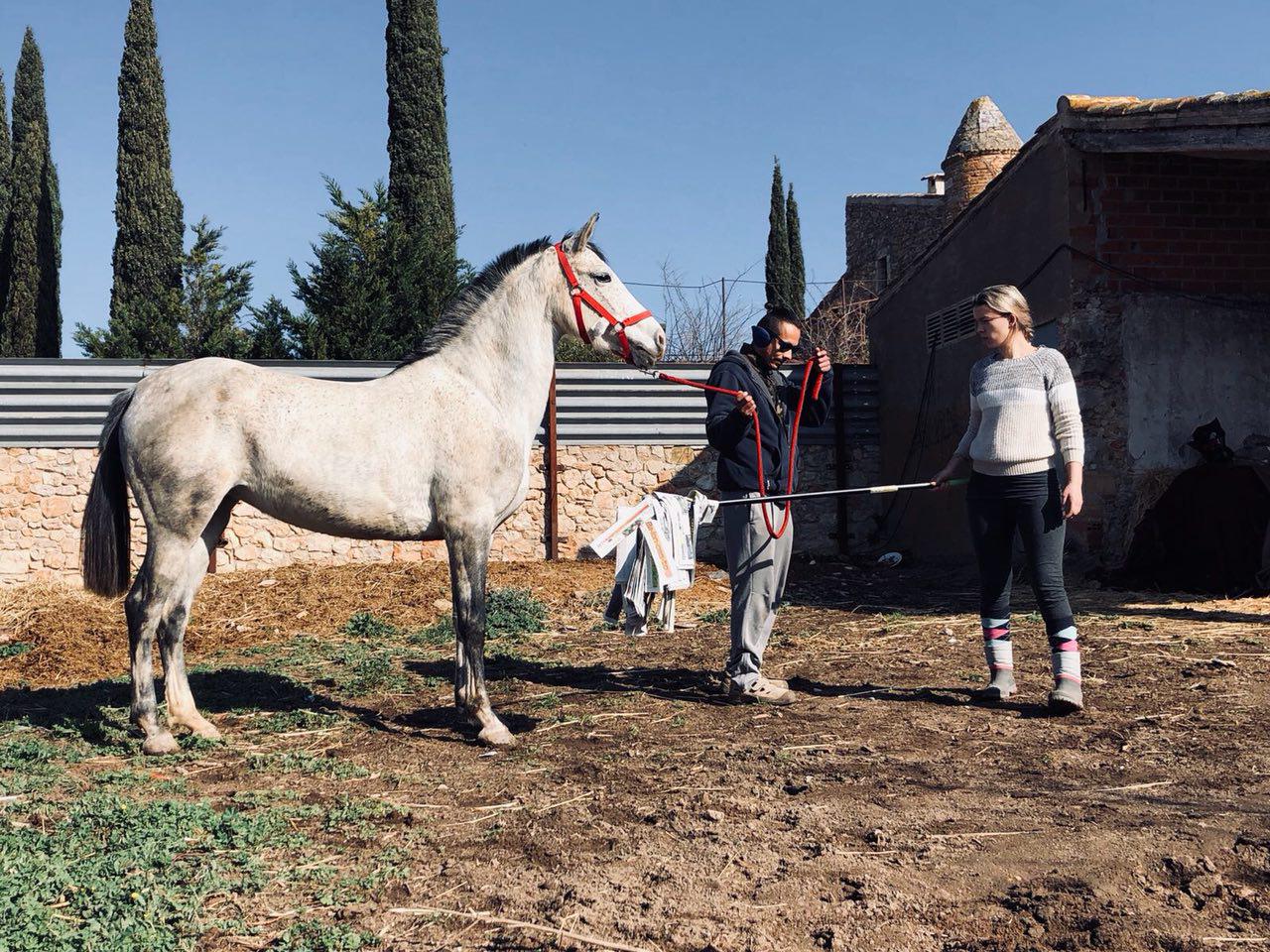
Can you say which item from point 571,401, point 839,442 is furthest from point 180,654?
point 839,442

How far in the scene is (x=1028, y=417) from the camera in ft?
16.7

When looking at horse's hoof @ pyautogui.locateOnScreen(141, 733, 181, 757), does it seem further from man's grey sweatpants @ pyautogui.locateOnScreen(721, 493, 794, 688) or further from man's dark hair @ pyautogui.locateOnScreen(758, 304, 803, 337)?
man's dark hair @ pyautogui.locateOnScreen(758, 304, 803, 337)

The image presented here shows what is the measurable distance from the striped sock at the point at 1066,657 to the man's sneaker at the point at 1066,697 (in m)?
0.02

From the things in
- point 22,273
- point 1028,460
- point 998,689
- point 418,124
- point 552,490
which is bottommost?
point 998,689

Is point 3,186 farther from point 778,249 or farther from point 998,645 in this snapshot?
point 998,645

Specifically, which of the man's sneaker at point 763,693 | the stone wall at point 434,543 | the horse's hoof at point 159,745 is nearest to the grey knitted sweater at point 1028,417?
the man's sneaker at point 763,693

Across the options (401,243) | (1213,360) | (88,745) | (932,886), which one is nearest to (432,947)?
(932,886)

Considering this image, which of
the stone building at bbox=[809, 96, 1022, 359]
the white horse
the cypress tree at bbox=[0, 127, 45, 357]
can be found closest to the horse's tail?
the white horse

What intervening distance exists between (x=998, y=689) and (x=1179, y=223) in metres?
6.61

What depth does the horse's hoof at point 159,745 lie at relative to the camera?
4703 mm

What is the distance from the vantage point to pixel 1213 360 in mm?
9758

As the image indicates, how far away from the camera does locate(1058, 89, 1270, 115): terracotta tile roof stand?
8102 millimetres

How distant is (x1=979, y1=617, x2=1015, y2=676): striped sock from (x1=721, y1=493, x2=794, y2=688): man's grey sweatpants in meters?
1.09

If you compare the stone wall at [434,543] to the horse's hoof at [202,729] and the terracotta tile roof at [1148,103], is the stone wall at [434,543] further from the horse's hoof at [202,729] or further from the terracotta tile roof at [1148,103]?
the horse's hoof at [202,729]
